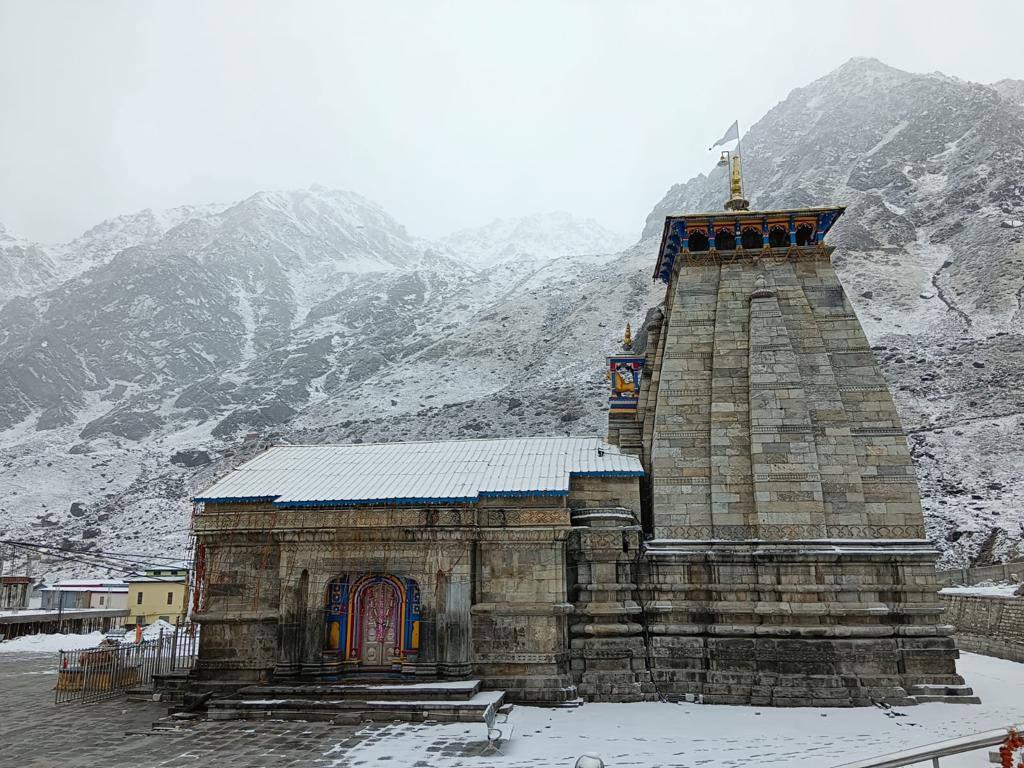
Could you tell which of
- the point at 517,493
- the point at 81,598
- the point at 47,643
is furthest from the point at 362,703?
the point at 81,598

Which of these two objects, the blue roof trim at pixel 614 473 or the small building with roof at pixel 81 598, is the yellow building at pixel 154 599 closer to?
the small building with roof at pixel 81 598

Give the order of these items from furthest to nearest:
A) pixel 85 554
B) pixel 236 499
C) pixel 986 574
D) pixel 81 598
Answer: pixel 81 598 → pixel 85 554 → pixel 986 574 → pixel 236 499

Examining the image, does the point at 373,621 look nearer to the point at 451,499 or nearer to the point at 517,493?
the point at 451,499

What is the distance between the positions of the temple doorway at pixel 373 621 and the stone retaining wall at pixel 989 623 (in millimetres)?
19599

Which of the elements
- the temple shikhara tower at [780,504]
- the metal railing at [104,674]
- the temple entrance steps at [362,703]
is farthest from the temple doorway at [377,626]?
the temple shikhara tower at [780,504]

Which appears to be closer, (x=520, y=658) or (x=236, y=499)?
(x=520, y=658)

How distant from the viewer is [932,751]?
286 inches

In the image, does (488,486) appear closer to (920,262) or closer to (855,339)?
(855,339)

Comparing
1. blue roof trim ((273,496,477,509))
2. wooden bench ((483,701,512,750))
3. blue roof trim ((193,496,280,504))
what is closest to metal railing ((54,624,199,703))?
blue roof trim ((193,496,280,504))

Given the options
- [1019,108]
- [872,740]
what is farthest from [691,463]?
[1019,108]

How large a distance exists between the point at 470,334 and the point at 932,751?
104m

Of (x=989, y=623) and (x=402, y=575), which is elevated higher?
(x=402, y=575)

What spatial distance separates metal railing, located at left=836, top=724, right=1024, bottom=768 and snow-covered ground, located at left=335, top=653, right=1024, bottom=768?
3.26 m

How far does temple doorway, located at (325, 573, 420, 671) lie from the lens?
16875mm
